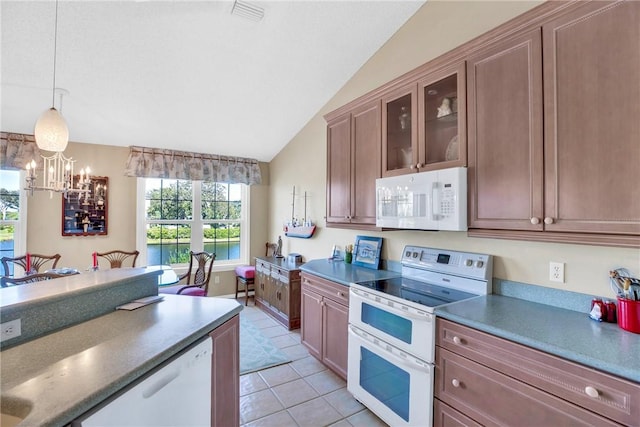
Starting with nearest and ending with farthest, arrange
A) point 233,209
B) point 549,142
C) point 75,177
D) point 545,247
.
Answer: point 549,142
point 545,247
point 75,177
point 233,209

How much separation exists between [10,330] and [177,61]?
265 centimetres

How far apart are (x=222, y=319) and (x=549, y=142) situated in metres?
1.97

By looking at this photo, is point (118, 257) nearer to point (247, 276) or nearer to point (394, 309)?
point (247, 276)

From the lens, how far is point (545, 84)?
5.16 ft

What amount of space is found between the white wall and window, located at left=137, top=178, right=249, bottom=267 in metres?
1.03

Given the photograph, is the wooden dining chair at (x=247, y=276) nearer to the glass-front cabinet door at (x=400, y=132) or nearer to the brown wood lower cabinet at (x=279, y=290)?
the brown wood lower cabinet at (x=279, y=290)

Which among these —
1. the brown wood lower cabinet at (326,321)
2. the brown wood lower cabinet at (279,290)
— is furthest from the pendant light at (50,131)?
the brown wood lower cabinet at (279,290)

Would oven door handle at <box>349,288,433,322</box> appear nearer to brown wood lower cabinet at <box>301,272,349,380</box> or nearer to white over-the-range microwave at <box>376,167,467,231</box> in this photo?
brown wood lower cabinet at <box>301,272,349,380</box>

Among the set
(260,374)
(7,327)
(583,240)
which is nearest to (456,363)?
(583,240)

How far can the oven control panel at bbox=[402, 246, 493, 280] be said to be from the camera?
2.06 metres

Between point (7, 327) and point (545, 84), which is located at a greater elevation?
point (545, 84)

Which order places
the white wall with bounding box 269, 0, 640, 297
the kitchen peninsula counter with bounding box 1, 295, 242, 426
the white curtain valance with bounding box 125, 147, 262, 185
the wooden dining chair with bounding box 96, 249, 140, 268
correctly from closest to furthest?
the kitchen peninsula counter with bounding box 1, 295, 242, 426
the white wall with bounding box 269, 0, 640, 297
the wooden dining chair with bounding box 96, 249, 140, 268
the white curtain valance with bounding box 125, 147, 262, 185

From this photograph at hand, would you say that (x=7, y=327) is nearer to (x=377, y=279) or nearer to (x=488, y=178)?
(x=377, y=279)

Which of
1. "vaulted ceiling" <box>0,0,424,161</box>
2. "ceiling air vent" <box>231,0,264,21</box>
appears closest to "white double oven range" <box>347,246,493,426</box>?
"vaulted ceiling" <box>0,0,424,161</box>
